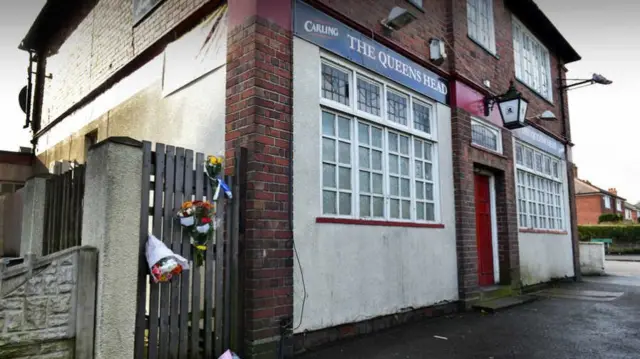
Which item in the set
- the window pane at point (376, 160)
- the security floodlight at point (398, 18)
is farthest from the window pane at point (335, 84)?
the security floodlight at point (398, 18)

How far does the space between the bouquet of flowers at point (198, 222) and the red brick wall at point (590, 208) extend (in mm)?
46927

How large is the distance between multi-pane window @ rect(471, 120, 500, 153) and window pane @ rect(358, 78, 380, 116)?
2743mm

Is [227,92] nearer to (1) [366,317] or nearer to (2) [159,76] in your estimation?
(2) [159,76]

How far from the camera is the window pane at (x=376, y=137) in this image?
6.04m

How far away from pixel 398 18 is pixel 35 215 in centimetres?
541

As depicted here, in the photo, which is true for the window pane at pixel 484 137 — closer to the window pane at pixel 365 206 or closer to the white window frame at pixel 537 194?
the white window frame at pixel 537 194

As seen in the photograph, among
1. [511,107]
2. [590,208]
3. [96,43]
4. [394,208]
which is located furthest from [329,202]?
[590,208]

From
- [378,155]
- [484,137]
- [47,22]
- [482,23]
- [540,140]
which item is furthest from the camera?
[47,22]

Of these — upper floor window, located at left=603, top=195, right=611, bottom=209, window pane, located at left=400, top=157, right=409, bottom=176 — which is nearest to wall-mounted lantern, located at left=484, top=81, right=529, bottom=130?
window pane, located at left=400, top=157, right=409, bottom=176

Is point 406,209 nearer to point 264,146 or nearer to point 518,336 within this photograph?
point 518,336

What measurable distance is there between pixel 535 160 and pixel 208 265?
9.50m

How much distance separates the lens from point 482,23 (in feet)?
30.7

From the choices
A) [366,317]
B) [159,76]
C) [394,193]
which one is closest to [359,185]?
[394,193]

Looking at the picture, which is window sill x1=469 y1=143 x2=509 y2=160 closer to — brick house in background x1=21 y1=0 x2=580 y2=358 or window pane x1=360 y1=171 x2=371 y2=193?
brick house in background x1=21 y1=0 x2=580 y2=358
